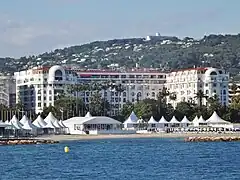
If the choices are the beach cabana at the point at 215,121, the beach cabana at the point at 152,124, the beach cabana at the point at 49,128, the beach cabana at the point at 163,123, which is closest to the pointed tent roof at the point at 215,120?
the beach cabana at the point at 215,121

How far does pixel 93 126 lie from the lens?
174m

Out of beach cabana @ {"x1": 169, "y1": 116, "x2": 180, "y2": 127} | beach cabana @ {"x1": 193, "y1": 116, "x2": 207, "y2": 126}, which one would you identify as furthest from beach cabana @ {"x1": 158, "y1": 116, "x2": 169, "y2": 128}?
beach cabana @ {"x1": 193, "y1": 116, "x2": 207, "y2": 126}

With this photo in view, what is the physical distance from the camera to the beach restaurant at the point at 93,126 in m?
169

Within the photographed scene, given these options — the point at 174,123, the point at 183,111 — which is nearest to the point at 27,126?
the point at 174,123

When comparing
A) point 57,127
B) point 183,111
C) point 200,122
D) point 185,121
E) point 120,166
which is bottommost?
point 120,166

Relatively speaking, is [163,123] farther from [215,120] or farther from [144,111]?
[144,111]

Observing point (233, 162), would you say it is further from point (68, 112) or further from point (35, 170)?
point (68, 112)

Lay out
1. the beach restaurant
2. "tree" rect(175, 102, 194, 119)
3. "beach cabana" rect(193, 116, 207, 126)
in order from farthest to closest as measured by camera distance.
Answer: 1. "tree" rect(175, 102, 194, 119)
2. "beach cabana" rect(193, 116, 207, 126)
3. the beach restaurant

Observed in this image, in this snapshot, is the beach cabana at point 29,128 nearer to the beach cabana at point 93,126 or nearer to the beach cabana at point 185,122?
the beach cabana at point 93,126

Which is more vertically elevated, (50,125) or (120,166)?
(50,125)

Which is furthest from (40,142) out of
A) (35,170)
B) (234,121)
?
(234,121)

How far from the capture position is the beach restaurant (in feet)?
556

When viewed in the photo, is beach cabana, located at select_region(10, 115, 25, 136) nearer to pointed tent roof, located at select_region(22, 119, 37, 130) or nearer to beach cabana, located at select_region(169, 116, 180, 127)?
pointed tent roof, located at select_region(22, 119, 37, 130)

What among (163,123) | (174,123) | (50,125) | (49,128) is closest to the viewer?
(49,128)
